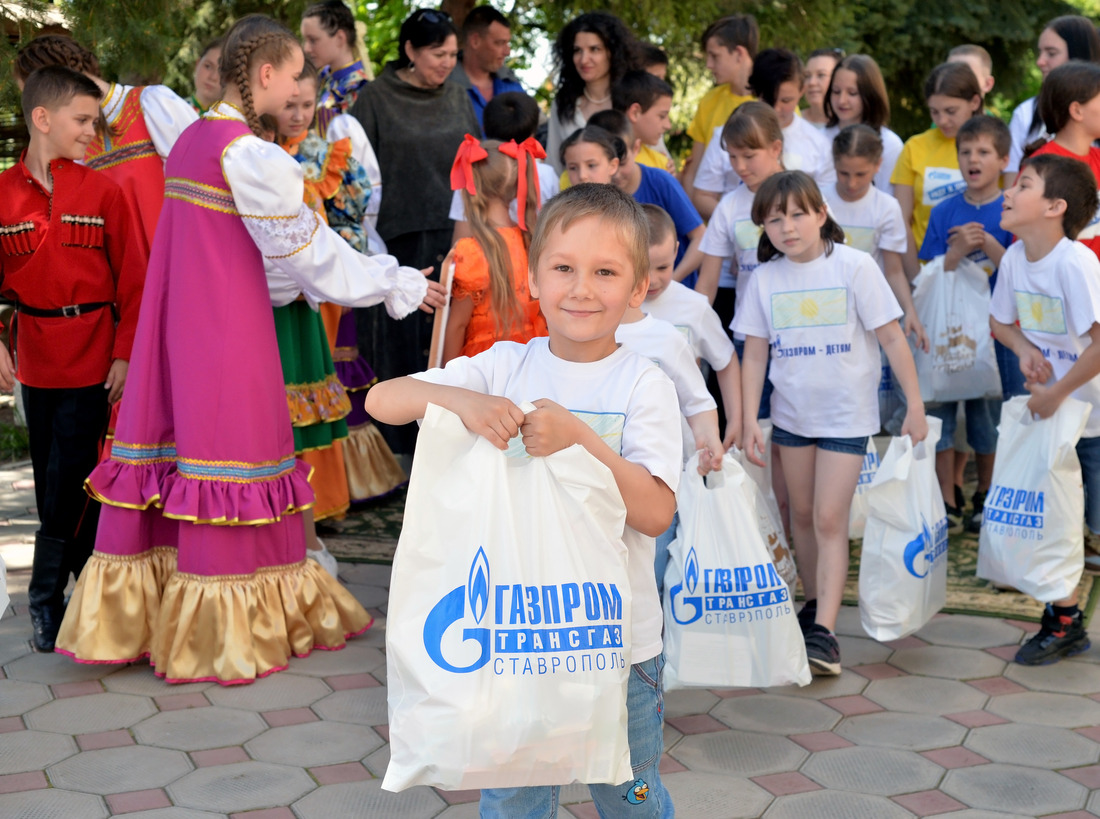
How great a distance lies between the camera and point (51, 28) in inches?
191

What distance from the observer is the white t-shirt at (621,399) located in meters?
2.08

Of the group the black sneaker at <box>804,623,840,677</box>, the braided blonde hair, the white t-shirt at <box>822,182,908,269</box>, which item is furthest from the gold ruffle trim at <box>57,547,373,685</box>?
the white t-shirt at <box>822,182,908,269</box>

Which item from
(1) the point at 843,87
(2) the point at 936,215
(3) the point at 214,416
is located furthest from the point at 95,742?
A: (1) the point at 843,87

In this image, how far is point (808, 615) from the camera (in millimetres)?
4000

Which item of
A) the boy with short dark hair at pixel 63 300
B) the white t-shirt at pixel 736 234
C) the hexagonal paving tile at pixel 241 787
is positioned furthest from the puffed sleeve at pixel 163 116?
the hexagonal paving tile at pixel 241 787

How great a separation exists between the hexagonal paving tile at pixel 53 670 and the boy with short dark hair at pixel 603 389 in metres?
2.12

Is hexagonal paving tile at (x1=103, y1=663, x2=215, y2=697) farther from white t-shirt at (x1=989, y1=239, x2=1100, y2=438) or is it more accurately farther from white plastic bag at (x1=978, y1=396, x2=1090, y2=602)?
white t-shirt at (x1=989, y1=239, x2=1100, y2=438)

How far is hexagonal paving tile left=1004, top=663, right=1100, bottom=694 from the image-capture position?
3.70 m

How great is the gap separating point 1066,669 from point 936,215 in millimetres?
2234

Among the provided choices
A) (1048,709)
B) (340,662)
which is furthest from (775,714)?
(340,662)

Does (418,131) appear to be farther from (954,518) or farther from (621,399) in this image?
(621,399)

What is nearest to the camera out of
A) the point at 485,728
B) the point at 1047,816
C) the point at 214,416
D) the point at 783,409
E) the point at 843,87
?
the point at 485,728

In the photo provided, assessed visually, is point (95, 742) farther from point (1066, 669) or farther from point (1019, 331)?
point (1019, 331)

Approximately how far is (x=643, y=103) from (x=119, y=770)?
3464mm
